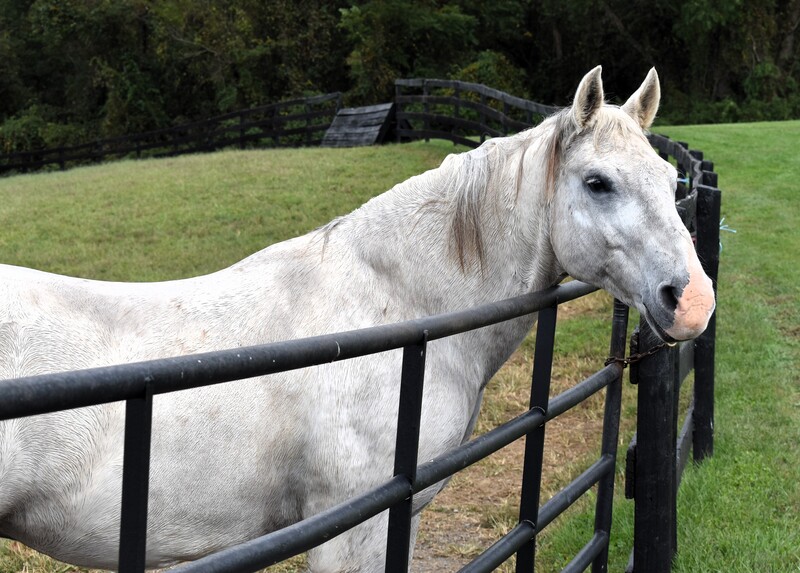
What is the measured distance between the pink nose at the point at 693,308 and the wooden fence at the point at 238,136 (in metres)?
17.5

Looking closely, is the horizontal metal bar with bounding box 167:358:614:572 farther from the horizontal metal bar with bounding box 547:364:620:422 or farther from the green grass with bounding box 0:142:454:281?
the green grass with bounding box 0:142:454:281

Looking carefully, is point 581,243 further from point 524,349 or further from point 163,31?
point 163,31

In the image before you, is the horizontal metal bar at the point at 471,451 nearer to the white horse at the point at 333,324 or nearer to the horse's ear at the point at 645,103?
the white horse at the point at 333,324

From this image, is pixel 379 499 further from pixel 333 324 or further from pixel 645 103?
pixel 645 103

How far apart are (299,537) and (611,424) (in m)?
1.69

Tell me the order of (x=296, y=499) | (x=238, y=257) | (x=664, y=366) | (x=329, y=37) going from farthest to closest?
(x=329, y=37) < (x=238, y=257) < (x=664, y=366) < (x=296, y=499)

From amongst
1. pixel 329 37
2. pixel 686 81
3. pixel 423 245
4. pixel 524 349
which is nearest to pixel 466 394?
pixel 423 245

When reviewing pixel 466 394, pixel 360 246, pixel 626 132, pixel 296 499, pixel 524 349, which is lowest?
pixel 524 349

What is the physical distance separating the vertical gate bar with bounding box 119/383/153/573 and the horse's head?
150 cm

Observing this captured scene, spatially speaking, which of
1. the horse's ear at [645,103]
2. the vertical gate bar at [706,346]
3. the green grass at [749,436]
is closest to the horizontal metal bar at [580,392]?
the horse's ear at [645,103]

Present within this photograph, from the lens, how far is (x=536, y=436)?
2.29 metres

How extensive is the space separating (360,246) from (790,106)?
90.8 feet

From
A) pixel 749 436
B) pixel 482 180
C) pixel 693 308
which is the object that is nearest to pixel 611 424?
pixel 693 308

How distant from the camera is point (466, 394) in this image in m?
2.55
